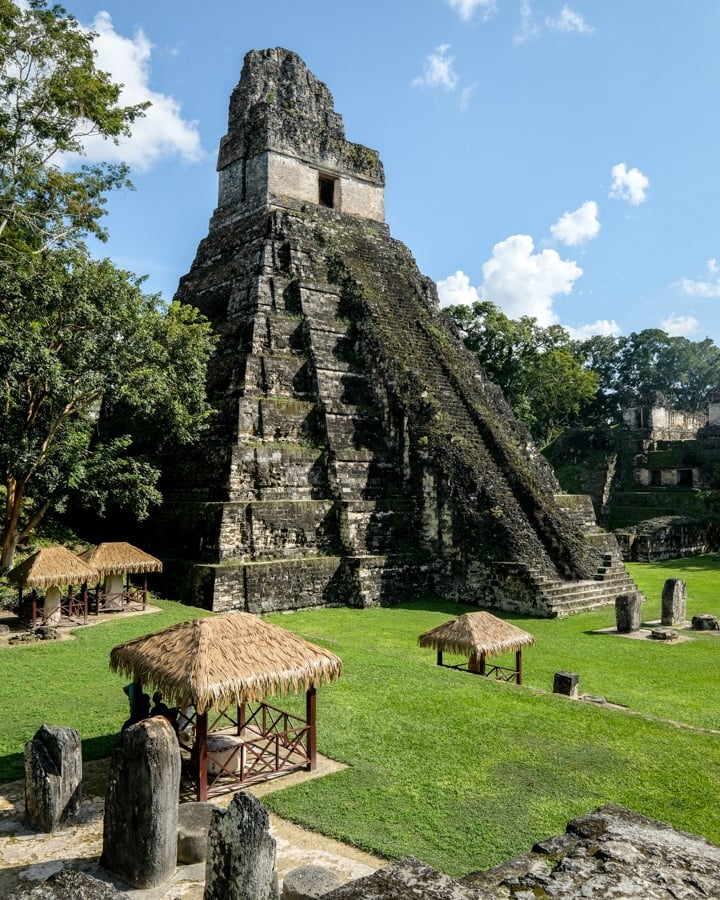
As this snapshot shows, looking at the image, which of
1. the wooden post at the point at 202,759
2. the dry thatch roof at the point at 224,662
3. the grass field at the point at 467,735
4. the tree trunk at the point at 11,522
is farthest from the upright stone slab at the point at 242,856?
the tree trunk at the point at 11,522

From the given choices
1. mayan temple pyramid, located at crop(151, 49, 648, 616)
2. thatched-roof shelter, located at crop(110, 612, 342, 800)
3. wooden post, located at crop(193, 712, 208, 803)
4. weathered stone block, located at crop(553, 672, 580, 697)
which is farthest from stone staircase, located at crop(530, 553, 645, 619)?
wooden post, located at crop(193, 712, 208, 803)

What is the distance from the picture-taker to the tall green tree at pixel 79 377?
13625 millimetres

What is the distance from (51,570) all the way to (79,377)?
13.4 ft

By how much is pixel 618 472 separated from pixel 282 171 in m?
21.4

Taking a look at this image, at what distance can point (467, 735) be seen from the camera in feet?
24.2

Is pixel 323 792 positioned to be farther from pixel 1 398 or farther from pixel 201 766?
pixel 1 398

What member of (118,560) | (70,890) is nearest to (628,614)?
(118,560)

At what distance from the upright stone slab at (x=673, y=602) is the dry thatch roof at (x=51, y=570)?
1066 cm

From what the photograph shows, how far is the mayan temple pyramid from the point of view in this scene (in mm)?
14719

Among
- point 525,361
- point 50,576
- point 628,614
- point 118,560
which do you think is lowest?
point 628,614

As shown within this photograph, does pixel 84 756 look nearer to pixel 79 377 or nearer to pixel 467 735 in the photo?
pixel 467 735

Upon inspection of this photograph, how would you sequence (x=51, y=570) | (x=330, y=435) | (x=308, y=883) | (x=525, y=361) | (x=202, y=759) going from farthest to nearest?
(x=525, y=361)
(x=330, y=435)
(x=51, y=570)
(x=202, y=759)
(x=308, y=883)

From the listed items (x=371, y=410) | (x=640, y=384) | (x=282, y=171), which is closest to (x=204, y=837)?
(x=371, y=410)

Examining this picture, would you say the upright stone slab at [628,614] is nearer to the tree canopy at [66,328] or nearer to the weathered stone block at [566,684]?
the weathered stone block at [566,684]
